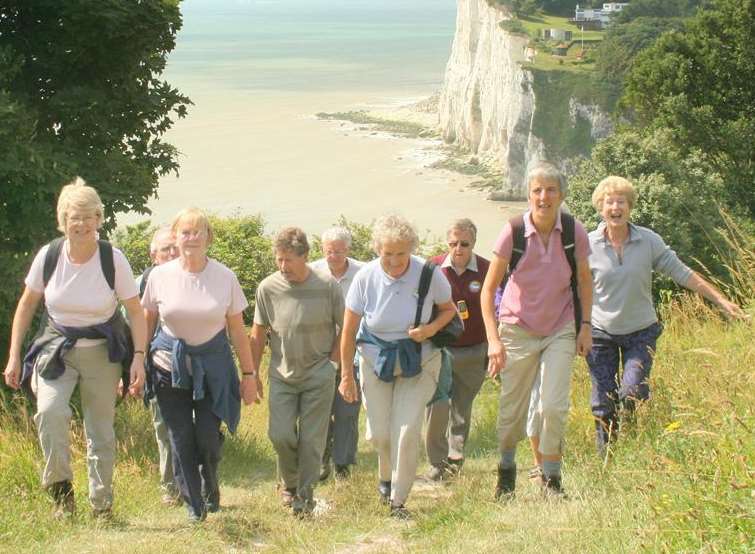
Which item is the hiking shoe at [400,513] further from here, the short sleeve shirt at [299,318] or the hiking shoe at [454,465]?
the hiking shoe at [454,465]

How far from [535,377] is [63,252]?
267 centimetres

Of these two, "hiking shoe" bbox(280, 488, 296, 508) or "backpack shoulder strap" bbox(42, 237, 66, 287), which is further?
"hiking shoe" bbox(280, 488, 296, 508)

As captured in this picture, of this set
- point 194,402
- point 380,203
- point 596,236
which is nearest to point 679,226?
point 596,236

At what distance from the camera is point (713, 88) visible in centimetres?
3309

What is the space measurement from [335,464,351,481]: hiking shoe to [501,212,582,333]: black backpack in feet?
7.73

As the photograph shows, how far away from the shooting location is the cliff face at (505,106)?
68.5 metres

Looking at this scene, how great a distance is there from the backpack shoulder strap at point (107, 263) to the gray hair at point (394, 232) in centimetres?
142

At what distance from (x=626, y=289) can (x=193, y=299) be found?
2.54 metres

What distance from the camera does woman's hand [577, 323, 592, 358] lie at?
19.7ft

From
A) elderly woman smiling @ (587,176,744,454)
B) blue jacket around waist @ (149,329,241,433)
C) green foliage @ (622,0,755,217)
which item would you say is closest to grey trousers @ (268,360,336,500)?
blue jacket around waist @ (149,329,241,433)

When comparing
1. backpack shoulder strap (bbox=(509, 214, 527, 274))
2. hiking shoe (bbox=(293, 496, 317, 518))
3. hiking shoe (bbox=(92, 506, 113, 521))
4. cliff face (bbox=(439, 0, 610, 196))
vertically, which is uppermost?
backpack shoulder strap (bbox=(509, 214, 527, 274))

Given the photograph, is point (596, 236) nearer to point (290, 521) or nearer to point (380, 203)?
point (290, 521)

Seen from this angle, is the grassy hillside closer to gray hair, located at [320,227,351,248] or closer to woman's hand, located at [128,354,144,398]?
woman's hand, located at [128,354,144,398]

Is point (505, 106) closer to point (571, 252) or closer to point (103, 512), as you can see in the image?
point (571, 252)
